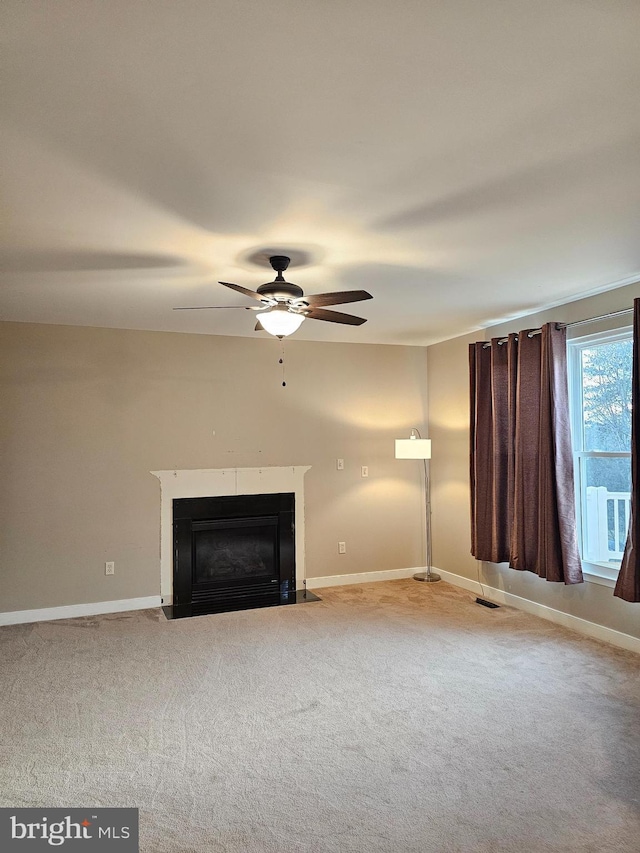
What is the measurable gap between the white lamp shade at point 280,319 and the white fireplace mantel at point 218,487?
2433mm

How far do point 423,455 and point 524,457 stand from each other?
123 centimetres

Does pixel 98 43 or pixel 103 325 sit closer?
pixel 98 43

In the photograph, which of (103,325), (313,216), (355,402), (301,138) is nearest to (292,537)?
(355,402)

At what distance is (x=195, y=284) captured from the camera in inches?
149

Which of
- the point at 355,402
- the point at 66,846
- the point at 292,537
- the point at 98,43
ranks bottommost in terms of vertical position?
the point at 66,846

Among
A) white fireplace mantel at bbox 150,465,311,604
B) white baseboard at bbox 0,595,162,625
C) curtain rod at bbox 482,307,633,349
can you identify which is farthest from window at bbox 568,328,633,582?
white baseboard at bbox 0,595,162,625

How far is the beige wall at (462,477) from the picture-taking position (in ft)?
14.1

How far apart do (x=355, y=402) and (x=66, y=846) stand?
4.50 metres

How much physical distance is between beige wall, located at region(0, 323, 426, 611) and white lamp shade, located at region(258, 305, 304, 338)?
228 centimetres

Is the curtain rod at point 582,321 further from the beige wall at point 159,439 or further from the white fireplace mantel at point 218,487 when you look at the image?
the white fireplace mantel at point 218,487

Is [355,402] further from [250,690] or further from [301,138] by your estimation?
[301,138]

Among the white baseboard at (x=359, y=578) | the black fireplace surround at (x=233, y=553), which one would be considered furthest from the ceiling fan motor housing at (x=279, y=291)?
the white baseboard at (x=359, y=578)

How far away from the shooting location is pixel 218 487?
542cm

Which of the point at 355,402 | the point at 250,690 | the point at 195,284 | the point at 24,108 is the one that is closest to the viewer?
the point at 24,108
